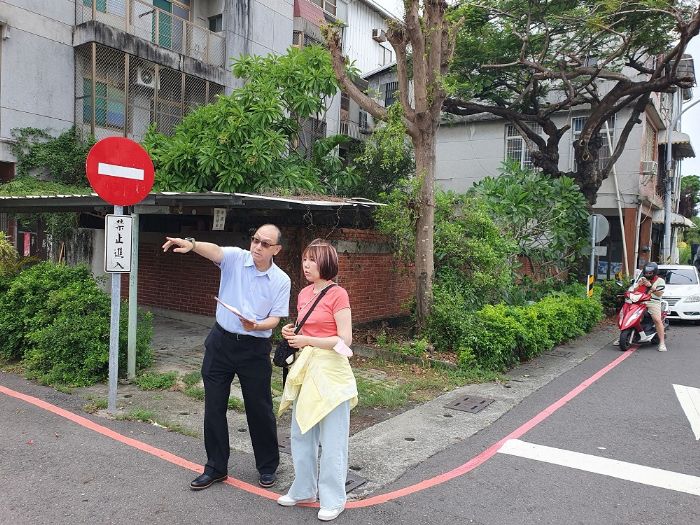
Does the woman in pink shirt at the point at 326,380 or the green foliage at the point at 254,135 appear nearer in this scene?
the woman in pink shirt at the point at 326,380

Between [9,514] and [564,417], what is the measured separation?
5079 mm

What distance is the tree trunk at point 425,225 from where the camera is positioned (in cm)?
864

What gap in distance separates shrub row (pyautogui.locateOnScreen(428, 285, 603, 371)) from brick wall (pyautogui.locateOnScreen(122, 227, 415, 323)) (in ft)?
4.26

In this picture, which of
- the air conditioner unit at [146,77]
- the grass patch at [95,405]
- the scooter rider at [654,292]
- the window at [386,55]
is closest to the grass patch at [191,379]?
the grass patch at [95,405]

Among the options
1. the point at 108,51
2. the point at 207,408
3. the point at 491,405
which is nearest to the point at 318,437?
the point at 207,408

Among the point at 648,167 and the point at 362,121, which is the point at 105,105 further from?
the point at 648,167

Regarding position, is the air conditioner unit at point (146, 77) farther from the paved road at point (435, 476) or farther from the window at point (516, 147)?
the window at point (516, 147)

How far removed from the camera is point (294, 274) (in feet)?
30.1

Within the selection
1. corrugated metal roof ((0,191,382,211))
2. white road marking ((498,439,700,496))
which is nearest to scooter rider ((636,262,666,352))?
corrugated metal roof ((0,191,382,211))

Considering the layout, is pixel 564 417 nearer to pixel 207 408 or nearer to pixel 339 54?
pixel 207 408

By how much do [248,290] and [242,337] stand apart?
33cm

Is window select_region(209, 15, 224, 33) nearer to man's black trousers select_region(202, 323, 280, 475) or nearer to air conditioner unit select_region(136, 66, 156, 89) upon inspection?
air conditioner unit select_region(136, 66, 156, 89)

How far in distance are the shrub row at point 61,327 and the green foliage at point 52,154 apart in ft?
23.3

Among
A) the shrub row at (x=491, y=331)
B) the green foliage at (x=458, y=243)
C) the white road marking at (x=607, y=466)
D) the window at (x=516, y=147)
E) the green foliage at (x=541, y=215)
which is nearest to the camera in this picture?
the white road marking at (x=607, y=466)
